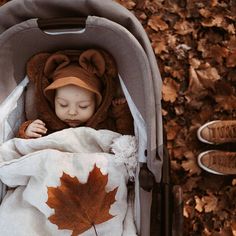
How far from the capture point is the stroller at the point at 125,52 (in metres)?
1.79

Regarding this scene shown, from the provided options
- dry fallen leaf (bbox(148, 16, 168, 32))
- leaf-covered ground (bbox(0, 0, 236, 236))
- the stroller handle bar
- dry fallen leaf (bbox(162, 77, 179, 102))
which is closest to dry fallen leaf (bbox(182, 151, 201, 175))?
leaf-covered ground (bbox(0, 0, 236, 236))

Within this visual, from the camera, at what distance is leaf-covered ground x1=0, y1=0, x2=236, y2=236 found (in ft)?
7.55

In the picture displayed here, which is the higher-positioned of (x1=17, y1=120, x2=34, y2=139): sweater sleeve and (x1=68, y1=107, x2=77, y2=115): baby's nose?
(x1=68, y1=107, x2=77, y2=115): baby's nose

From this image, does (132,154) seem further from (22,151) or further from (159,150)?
(22,151)

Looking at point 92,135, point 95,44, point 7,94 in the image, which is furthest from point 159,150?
point 7,94

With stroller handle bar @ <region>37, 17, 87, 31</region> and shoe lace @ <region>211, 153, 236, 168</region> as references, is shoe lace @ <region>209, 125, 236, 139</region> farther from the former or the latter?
stroller handle bar @ <region>37, 17, 87, 31</region>

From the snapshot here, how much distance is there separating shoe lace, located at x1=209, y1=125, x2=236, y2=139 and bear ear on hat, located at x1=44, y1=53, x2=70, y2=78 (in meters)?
0.82

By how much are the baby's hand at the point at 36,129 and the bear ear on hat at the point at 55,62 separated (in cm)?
23

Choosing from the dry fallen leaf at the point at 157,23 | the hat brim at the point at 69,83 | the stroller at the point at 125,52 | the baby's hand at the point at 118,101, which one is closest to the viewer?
the stroller at the point at 125,52

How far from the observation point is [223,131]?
90.9 inches

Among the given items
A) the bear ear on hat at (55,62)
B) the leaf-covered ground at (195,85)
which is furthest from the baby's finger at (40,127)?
the leaf-covered ground at (195,85)

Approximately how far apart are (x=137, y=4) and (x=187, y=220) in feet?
4.01

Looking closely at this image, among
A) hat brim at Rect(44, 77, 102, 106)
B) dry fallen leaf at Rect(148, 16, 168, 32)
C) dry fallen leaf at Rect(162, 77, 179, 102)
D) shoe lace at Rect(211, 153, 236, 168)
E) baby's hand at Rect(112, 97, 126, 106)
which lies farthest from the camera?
dry fallen leaf at Rect(148, 16, 168, 32)

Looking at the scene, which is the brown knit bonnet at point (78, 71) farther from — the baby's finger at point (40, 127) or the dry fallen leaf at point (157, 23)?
the dry fallen leaf at point (157, 23)
